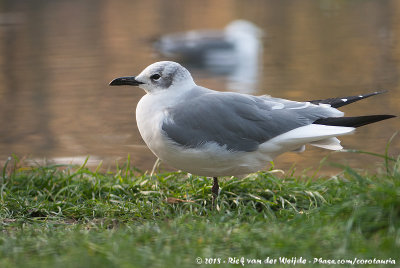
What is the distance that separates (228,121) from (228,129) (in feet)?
0.17

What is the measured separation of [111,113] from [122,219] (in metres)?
4.36

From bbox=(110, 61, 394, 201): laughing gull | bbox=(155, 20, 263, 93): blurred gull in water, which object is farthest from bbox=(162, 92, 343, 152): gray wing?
bbox=(155, 20, 263, 93): blurred gull in water

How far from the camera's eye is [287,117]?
173 inches

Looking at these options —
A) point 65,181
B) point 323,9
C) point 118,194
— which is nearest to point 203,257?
point 118,194

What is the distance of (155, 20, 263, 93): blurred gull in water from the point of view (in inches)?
476

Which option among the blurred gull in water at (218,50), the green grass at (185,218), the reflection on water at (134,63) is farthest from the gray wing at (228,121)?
the blurred gull in water at (218,50)

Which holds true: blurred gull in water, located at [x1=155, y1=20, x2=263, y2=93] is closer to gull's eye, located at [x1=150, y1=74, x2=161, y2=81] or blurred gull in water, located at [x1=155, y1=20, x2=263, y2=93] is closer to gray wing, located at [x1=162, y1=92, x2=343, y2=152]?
gull's eye, located at [x1=150, y1=74, x2=161, y2=81]

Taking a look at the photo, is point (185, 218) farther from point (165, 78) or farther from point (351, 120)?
point (351, 120)

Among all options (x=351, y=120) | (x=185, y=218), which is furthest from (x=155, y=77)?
(x=351, y=120)

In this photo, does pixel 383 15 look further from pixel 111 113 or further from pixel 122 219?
pixel 122 219

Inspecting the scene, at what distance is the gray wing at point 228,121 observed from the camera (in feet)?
14.1

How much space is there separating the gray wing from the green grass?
438 mm

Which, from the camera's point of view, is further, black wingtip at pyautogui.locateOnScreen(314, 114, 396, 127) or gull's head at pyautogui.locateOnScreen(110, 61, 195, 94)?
gull's head at pyautogui.locateOnScreen(110, 61, 195, 94)

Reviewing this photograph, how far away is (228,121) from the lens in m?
4.33
